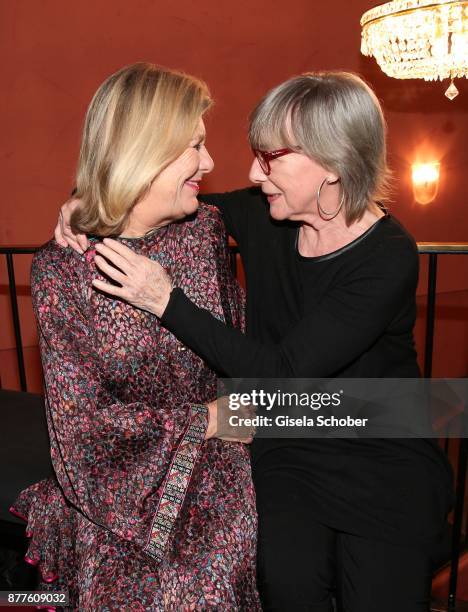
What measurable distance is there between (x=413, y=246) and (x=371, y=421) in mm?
460

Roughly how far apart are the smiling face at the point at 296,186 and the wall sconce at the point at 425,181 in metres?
5.27

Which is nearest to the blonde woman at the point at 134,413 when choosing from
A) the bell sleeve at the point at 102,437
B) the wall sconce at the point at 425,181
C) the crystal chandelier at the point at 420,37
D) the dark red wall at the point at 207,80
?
the bell sleeve at the point at 102,437

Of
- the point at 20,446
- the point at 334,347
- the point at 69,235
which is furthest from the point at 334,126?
the point at 20,446

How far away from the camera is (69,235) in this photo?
167 cm

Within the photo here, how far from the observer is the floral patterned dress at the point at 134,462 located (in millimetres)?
1471

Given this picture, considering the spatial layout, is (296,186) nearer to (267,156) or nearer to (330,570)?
(267,156)

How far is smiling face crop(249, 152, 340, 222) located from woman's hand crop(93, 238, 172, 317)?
36 centimetres

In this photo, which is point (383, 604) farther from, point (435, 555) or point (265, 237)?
point (265, 237)

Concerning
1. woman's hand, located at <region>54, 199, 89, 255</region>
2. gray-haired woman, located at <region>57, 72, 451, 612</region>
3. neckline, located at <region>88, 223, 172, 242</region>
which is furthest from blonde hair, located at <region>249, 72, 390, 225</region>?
woman's hand, located at <region>54, 199, 89, 255</region>

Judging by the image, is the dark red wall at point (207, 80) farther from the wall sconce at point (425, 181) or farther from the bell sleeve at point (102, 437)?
the bell sleeve at point (102, 437)

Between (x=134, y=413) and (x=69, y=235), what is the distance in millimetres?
483

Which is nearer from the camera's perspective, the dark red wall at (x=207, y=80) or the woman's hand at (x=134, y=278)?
the woman's hand at (x=134, y=278)

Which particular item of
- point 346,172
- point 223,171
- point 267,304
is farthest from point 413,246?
point 223,171

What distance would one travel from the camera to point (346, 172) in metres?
1.61
